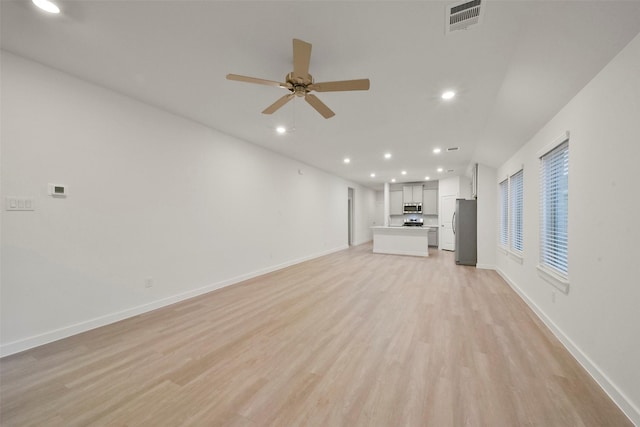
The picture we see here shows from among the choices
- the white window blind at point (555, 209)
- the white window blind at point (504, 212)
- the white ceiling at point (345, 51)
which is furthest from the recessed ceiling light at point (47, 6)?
the white window blind at point (504, 212)

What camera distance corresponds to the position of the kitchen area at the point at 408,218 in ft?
25.8

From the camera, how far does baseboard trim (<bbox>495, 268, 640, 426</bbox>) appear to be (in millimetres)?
1541

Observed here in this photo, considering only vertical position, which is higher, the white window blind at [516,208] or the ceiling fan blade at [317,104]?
the ceiling fan blade at [317,104]

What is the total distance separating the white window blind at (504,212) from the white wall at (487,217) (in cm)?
38

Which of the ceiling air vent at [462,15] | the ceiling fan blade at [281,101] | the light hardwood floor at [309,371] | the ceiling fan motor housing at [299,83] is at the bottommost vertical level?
the light hardwood floor at [309,371]

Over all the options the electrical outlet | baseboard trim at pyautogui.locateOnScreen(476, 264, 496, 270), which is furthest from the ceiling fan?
baseboard trim at pyautogui.locateOnScreen(476, 264, 496, 270)

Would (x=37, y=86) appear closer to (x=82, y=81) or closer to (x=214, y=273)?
(x=82, y=81)

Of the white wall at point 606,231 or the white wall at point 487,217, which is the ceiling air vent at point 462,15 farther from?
the white wall at point 487,217

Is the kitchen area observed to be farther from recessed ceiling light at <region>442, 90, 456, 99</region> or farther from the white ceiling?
recessed ceiling light at <region>442, 90, 456, 99</region>

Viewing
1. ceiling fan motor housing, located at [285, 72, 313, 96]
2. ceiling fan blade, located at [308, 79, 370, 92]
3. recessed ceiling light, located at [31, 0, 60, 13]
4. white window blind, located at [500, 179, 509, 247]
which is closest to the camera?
recessed ceiling light, located at [31, 0, 60, 13]

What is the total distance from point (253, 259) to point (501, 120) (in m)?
4.89

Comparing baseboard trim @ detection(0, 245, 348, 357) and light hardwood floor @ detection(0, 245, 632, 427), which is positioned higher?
baseboard trim @ detection(0, 245, 348, 357)

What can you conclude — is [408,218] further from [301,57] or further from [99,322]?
[99,322]

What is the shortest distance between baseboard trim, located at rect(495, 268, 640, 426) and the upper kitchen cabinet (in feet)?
24.4
